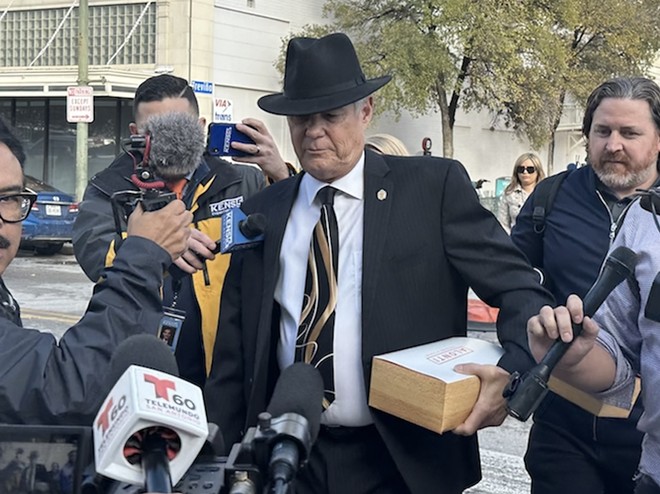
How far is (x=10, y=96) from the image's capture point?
26938 mm

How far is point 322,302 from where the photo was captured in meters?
2.91

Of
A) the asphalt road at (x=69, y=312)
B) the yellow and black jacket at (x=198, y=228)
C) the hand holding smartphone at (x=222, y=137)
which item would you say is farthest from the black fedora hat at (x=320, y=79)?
the asphalt road at (x=69, y=312)

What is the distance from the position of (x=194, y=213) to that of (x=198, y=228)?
140 millimetres

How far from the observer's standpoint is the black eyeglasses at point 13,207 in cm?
223

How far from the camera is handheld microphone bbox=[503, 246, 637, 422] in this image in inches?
87.0

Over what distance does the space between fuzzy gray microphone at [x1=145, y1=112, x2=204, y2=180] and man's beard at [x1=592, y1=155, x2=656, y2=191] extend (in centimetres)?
157

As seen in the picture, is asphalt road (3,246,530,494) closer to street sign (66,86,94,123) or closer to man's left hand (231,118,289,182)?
street sign (66,86,94,123)

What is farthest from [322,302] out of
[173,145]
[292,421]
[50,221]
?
[50,221]

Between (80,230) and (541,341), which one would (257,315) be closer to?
(541,341)

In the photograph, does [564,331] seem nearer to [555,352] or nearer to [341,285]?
[555,352]

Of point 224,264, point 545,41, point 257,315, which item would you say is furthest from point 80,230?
point 545,41

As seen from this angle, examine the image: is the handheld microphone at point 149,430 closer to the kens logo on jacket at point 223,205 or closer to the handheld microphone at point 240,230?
the handheld microphone at point 240,230

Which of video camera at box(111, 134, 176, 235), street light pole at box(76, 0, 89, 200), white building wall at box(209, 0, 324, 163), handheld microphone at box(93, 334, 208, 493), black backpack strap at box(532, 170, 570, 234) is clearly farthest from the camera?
white building wall at box(209, 0, 324, 163)

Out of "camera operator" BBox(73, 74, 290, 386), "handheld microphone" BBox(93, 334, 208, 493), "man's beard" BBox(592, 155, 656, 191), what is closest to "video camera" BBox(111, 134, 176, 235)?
"camera operator" BBox(73, 74, 290, 386)
